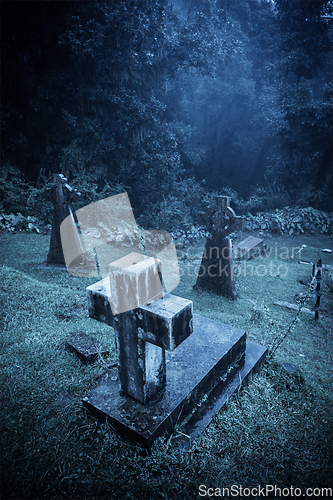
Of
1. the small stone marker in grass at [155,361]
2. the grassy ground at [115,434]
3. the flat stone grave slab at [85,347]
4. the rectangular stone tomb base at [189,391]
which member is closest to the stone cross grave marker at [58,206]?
the grassy ground at [115,434]

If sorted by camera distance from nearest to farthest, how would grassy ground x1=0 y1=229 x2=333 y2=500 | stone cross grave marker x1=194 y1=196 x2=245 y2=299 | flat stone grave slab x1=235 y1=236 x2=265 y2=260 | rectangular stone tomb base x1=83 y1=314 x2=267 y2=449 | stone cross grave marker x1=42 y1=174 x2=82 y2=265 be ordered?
grassy ground x1=0 y1=229 x2=333 y2=500, rectangular stone tomb base x1=83 y1=314 x2=267 y2=449, stone cross grave marker x1=194 y1=196 x2=245 y2=299, stone cross grave marker x1=42 y1=174 x2=82 y2=265, flat stone grave slab x1=235 y1=236 x2=265 y2=260

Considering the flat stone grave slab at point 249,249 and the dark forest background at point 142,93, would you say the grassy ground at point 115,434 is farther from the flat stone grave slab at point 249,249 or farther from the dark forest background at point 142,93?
the dark forest background at point 142,93

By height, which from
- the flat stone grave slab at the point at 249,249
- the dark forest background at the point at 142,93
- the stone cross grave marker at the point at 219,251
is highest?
the dark forest background at the point at 142,93

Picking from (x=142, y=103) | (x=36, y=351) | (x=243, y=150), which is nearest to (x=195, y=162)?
(x=243, y=150)

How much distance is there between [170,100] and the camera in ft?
52.5

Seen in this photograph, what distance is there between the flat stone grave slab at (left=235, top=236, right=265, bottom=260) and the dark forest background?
2694 millimetres

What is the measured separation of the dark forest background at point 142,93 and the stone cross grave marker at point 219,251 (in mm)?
4342

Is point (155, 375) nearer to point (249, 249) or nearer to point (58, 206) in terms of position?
point (58, 206)

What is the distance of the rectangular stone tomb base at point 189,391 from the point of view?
194 cm

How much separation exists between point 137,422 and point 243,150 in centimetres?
1731

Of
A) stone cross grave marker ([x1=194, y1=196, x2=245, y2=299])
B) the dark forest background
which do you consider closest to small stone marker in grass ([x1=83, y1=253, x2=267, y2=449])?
stone cross grave marker ([x1=194, y1=196, x2=245, y2=299])

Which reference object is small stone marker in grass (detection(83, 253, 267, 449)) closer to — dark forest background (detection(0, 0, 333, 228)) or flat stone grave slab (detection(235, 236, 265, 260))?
flat stone grave slab (detection(235, 236, 265, 260))

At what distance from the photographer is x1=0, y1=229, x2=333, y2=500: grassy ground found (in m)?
1.70

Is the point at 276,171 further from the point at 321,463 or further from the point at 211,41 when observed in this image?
the point at 321,463
